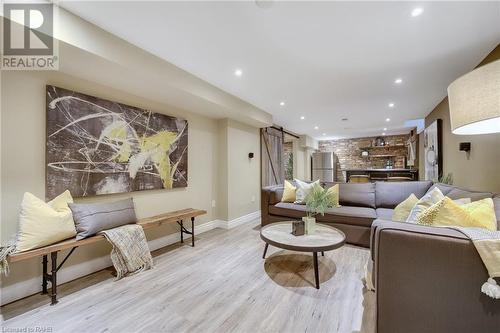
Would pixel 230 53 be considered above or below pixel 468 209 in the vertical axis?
above

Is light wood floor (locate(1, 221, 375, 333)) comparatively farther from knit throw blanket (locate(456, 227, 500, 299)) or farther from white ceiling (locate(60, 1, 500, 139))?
white ceiling (locate(60, 1, 500, 139))

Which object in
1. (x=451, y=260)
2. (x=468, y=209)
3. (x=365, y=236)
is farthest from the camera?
(x=365, y=236)

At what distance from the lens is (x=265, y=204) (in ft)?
13.1

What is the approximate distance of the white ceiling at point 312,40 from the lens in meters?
1.70

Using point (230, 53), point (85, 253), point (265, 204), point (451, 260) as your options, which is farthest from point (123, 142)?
point (451, 260)

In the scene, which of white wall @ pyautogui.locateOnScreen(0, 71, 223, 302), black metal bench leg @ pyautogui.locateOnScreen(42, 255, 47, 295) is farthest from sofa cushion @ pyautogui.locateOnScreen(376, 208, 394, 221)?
black metal bench leg @ pyautogui.locateOnScreen(42, 255, 47, 295)

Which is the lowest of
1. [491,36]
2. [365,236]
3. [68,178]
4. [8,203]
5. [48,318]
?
[48,318]

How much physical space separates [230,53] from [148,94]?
1302 millimetres

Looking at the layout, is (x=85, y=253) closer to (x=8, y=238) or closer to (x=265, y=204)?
(x=8, y=238)

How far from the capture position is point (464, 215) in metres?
1.42

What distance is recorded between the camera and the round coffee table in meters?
2.06

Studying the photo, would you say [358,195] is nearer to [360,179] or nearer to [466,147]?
[466,147]

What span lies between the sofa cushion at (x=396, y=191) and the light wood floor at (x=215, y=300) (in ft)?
3.82

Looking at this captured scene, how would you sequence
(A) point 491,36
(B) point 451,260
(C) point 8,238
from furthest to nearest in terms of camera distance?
(A) point 491,36 → (C) point 8,238 → (B) point 451,260
